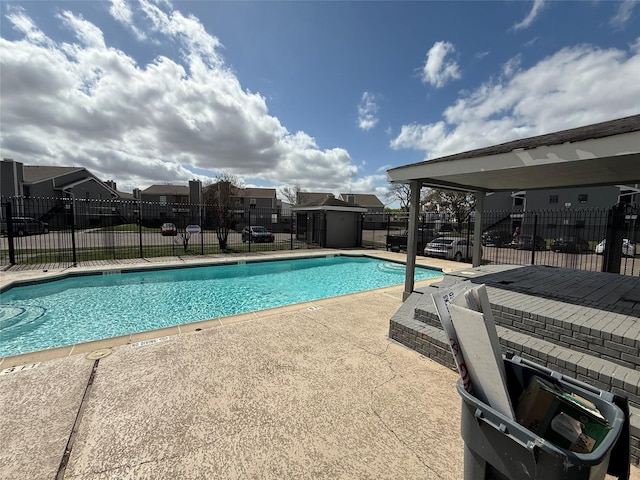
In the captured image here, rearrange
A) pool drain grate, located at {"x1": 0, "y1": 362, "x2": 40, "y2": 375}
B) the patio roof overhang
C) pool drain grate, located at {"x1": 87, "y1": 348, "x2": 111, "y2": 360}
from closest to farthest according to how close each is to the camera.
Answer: the patio roof overhang, pool drain grate, located at {"x1": 0, "y1": 362, "x2": 40, "y2": 375}, pool drain grate, located at {"x1": 87, "y1": 348, "x2": 111, "y2": 360}

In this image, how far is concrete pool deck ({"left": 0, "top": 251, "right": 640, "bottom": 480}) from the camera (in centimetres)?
210

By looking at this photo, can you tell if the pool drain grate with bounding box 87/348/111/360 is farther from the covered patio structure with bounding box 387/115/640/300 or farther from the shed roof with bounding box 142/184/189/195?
the shed roof with bounding box 142/184/189/195

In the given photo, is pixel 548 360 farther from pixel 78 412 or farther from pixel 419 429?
pixel 78 412

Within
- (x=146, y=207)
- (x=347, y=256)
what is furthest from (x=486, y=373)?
(x=146, y=207)

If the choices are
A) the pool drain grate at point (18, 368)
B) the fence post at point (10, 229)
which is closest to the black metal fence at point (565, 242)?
the pool drain grate at point (18, 368)

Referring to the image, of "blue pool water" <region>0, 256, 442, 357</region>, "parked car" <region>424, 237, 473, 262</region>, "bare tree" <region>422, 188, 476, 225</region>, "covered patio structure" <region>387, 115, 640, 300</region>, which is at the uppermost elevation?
"bare tree" <region>422, 188, 476, 225</region>

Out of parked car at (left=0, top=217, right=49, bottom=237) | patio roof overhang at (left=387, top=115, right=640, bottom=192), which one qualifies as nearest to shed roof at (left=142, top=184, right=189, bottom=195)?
parked car at (left=0, top=217, right=49, bottom=237)

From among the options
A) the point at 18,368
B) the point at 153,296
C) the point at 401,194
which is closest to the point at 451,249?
the point at 153,296

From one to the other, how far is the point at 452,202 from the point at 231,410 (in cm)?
3329

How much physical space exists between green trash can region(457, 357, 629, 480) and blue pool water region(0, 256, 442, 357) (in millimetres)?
6499

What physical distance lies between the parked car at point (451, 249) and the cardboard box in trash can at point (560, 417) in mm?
13741

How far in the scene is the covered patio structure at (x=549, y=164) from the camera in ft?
10.1

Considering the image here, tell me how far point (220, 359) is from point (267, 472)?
1.90m

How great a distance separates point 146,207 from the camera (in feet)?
127
